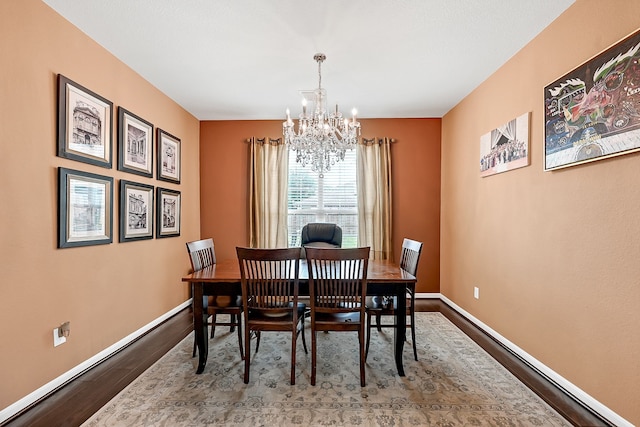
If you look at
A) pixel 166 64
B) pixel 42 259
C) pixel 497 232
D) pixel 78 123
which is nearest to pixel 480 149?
pixel 497 232

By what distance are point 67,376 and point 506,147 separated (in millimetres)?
4097

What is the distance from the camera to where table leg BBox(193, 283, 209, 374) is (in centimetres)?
231

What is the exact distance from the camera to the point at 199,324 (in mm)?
2324

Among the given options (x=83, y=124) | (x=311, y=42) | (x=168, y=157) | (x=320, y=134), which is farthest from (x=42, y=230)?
(x=311, y=42)

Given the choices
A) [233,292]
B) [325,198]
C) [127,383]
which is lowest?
[127,383]

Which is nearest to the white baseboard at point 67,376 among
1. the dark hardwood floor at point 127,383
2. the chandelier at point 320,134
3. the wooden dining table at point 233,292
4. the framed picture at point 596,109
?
the dark hardwood floor at point 127,383

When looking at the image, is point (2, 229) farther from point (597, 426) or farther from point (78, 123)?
point (597, 426)

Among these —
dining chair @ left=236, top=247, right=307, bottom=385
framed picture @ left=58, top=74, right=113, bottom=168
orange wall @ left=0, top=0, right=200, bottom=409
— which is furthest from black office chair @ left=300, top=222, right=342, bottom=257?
framed picture @ left=58, top=74, right=113, bottom=168

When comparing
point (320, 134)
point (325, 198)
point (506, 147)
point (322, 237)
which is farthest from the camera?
point (325, 198)

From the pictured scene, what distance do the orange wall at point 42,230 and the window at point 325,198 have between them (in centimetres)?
224

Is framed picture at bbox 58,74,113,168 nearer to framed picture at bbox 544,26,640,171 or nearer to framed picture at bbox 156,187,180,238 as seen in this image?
framed picture at bbox 156,187,180,238

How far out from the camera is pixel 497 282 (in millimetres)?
2984

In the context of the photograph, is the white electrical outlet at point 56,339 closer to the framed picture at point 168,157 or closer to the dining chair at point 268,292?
the dining chair at point 268,292

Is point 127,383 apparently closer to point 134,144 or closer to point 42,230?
point 42,230
